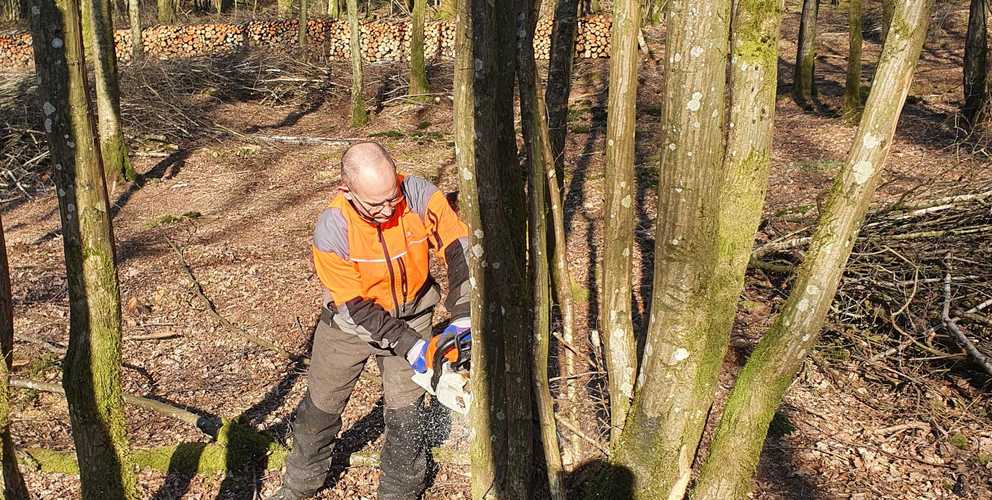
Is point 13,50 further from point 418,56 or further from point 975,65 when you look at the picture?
point 975,65

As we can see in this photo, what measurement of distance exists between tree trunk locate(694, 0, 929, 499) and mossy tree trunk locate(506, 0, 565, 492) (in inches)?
25.7

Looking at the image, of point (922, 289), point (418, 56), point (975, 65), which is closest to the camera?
point (922, 289)

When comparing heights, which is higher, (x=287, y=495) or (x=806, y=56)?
(x=806, y=56)

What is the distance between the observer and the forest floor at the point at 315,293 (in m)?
4.26

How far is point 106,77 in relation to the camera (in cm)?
910

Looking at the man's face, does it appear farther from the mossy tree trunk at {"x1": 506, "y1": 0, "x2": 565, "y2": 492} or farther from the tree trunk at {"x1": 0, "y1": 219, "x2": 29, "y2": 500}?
the tree trunk at {"x1": 0, "y1": 219, "x2": 29, "y2": 500}

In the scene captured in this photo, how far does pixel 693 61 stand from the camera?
255cm

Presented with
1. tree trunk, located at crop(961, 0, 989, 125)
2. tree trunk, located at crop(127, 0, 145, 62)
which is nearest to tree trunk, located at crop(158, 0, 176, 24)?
tree trunk, located at crop(127, 0, 145, 62)

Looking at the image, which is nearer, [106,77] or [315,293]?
[315,293]

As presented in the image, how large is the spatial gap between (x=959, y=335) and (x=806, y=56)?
839 cm

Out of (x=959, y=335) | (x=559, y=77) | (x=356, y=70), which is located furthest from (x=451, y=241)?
(x=356, y=70)

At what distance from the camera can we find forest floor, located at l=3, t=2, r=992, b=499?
4.26 meters

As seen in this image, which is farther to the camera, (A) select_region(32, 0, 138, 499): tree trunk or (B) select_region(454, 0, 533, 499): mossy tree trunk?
(A) select_region(32, 0, 138, 499): tree trunk

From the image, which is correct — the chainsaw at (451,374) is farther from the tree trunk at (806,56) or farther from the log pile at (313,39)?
the log pile at (313,39)
